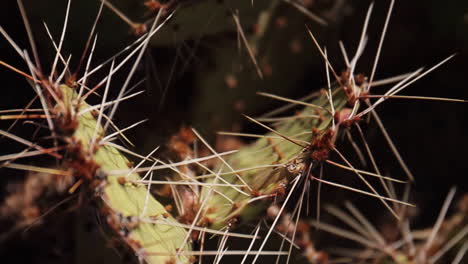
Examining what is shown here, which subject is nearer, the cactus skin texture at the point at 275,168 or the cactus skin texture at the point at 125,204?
the cactus skin texture at the point at 125,204

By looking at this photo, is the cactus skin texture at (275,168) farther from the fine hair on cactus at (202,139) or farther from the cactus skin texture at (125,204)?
the cactus skin texture at (125,204)

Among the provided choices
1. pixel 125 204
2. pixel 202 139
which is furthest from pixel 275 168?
pixel 125 204

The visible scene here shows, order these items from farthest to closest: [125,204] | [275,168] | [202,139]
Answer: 1. [202,139]
2. [275,168]
3. [125,204]

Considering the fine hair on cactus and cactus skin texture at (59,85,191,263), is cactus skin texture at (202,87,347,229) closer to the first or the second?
the fine hair on cactus

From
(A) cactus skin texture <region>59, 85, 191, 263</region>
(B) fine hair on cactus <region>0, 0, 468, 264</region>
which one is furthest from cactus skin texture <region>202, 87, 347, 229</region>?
(A) cactus skin texture <region>59, 85, 191, 263</region>

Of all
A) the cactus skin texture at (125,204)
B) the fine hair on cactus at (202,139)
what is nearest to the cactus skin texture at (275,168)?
the fine hair on cactus at (202,139)

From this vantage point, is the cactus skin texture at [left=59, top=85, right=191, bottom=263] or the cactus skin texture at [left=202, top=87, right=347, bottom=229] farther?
the cactus skin texture at [left=202, top=87, right=347, bottom=229]

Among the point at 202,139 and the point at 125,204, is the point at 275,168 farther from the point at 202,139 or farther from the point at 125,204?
the point at 125,204
